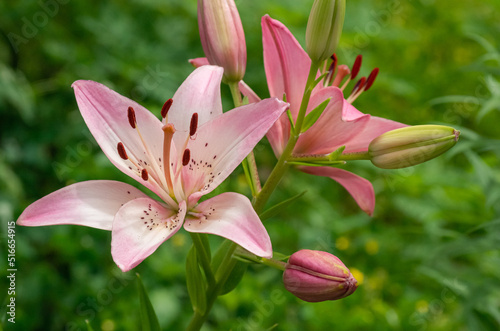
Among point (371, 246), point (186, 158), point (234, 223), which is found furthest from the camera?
point (371, 246)

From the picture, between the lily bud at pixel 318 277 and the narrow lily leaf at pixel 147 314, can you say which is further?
the narrow lily leaf at pixel 147 314

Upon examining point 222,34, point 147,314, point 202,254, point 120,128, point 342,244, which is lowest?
point 342,244

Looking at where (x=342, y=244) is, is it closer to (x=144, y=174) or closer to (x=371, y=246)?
(x=371, y=246)

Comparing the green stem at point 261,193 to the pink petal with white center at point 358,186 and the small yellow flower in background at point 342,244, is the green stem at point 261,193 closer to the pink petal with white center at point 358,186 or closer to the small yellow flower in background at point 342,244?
the pink petal with white center at point 358,186

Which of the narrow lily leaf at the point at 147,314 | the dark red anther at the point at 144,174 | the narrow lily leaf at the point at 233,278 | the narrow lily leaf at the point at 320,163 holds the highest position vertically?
the narrow lily leaf at the point at 320,163

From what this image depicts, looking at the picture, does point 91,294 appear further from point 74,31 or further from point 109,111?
point 74,31

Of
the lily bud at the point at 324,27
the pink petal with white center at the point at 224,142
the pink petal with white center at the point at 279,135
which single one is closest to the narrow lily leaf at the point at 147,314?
the pink petal with white center at the point at 224,142

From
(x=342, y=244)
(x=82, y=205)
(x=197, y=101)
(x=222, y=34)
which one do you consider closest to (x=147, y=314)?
(x=82, y=205)
